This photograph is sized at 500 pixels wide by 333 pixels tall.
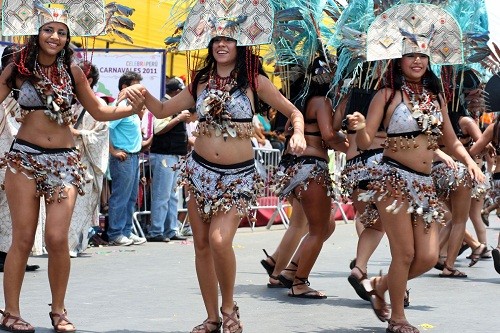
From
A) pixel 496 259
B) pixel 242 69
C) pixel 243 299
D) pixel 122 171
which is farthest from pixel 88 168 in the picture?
pixel 242 69

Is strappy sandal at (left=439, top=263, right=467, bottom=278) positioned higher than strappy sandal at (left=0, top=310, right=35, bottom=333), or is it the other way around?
strappy sandal at (left=0, top=310, right=35, bottom=333)

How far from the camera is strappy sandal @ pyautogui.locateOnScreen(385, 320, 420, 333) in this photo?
673cm

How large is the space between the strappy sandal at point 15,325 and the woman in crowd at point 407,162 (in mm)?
2308

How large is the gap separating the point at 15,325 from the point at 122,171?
6388 mm

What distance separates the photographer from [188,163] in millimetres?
6742

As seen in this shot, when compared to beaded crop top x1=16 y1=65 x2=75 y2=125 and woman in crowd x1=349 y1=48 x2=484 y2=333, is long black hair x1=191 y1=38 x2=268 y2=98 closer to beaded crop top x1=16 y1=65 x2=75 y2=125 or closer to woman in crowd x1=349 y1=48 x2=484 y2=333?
woman in crowd x1=349 y1=48 x2=484 y2=333

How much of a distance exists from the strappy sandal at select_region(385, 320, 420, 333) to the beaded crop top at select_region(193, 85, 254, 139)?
5.05 ft

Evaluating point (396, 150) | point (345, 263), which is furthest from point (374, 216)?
point (345, 263)

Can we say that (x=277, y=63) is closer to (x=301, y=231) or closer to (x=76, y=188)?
(x=301, y=231)

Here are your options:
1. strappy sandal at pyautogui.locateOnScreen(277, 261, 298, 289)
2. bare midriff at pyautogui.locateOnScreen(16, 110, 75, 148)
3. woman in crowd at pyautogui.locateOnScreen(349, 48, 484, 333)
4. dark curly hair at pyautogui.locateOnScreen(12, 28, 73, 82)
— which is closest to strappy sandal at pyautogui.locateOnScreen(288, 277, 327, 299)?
strappy sandal at pyautogui.locateOnScreen(277, 261, 298, 289)

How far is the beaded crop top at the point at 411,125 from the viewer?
22.7 ft

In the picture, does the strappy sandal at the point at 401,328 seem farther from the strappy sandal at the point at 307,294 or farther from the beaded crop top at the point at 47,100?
the beaded crop top at the point at 47,100

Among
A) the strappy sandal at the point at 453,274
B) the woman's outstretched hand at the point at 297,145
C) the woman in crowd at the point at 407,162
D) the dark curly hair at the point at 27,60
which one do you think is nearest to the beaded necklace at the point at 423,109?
the woman in crowd at the point at 407,162

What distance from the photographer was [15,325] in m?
6.53
